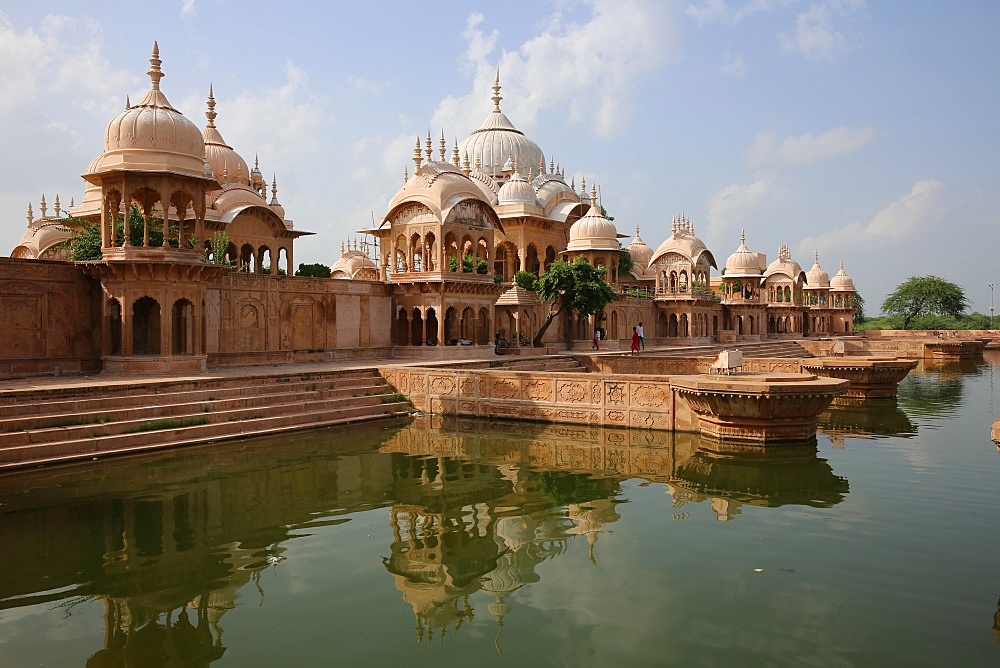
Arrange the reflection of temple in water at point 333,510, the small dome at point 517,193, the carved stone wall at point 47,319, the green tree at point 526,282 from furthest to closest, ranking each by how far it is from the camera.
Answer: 1. the small dome at point 517,193
2. the green tree at point 526,282
3. the carved stone wall at point 47,319
4. the reflection of temple in water at point 333,510

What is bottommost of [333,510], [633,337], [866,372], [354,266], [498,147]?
[333,510]

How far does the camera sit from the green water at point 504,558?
5.45 meters

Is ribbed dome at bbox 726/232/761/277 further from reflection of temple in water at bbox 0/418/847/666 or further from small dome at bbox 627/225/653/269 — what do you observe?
reflection of temple in water at bbox 0/418/847/666

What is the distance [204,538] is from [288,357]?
39.7ft

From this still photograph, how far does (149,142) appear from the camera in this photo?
15.8m

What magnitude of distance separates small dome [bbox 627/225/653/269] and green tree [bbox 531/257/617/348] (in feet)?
55.1

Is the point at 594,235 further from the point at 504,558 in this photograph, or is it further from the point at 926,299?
the point at 926,299

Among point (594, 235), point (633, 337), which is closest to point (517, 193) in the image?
point (594, 235)

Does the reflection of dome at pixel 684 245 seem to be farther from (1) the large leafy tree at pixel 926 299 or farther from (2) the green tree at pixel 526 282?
(1) the large leafy tree at pixel 926 299

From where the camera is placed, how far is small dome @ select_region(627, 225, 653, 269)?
42369 millimetres

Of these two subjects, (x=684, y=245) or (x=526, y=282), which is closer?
(x=526, y=282)

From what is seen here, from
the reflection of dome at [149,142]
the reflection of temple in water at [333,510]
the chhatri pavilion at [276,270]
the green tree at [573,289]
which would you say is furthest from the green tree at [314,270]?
the reflection of temple in water at [333,510]

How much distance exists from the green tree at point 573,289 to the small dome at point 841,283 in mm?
37103

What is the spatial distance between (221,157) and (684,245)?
21.2 metres
